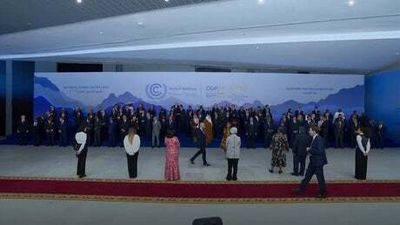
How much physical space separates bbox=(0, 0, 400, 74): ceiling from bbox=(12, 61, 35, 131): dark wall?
3.13ft

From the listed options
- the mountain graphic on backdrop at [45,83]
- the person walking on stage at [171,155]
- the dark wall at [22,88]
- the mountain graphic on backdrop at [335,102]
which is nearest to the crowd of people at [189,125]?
the mountain graphic on backdrop at [335,102]

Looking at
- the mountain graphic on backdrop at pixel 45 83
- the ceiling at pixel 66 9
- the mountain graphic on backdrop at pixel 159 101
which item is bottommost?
the mountain graphic on backdrop at pixel 159 101

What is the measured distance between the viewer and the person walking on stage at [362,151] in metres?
9.81

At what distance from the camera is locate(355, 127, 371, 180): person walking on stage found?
9.81 meters

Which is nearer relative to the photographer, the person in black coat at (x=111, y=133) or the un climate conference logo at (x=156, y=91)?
the person in black coat at (x=111, y=133)

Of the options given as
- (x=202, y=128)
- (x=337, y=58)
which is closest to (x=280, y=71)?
(x=337, y=58)

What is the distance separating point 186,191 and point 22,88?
14.3 meters

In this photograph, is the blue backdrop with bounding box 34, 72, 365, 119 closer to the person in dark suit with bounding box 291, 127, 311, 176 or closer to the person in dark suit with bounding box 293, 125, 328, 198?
the person in dark suit with bounding box 291, 127, 311, 176

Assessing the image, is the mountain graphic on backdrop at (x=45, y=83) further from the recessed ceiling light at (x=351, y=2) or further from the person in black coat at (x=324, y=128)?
the recessed ceiling light at (x=351, y=2)

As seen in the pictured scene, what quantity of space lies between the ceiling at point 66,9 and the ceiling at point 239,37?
0.53ft

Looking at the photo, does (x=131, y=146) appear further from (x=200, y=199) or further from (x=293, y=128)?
(x=293, y=128)

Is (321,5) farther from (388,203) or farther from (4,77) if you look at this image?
(4,77)

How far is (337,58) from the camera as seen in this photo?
17297 millimetres

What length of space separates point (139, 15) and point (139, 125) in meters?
7.23
